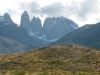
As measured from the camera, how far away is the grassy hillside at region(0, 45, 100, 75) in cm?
9212

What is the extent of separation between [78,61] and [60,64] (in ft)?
30.9

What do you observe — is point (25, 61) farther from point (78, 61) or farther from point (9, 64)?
point (78, 61)

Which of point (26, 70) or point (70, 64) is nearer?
point (26, 70)

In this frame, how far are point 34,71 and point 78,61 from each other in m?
25.9

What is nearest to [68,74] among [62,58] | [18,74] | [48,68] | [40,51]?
[48,68]

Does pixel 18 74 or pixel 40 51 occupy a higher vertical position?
pixel 40 51

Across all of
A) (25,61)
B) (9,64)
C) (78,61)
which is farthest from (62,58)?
(9,64)

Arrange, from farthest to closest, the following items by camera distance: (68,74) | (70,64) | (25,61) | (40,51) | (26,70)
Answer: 1. (40,51)
2. (25,61)
3. (70,64)
4. (26,70)
5. (68,74)

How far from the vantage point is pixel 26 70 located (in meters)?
94.7

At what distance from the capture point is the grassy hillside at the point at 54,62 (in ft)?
302

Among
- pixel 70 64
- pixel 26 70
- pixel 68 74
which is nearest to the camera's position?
pixel 68 74

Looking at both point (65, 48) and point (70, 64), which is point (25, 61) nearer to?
point (70, 64)

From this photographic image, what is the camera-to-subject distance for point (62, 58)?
379ft

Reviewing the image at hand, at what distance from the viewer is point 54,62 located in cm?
10819
